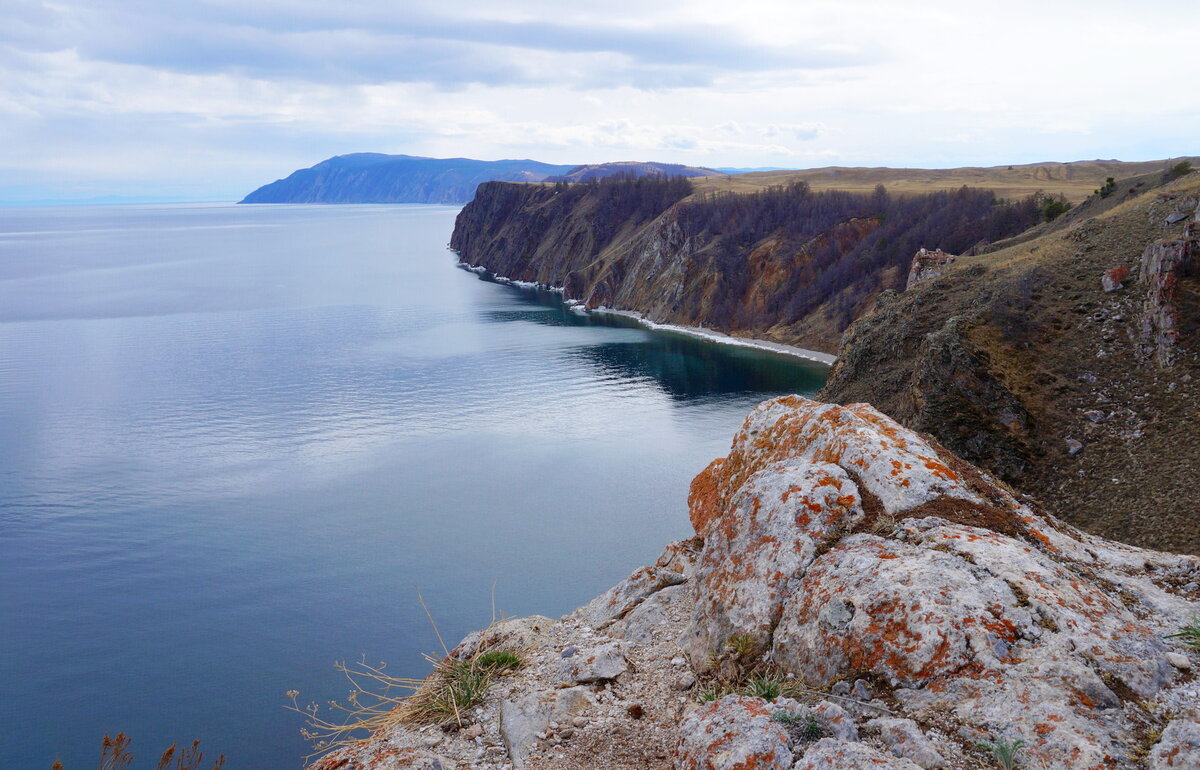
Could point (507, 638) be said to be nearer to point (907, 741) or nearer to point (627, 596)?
point (627, 596)

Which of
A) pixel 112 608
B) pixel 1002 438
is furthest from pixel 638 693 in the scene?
pixel 112 608

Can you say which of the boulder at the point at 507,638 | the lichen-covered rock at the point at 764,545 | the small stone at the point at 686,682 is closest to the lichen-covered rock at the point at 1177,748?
the lichen-covered rock at the point at 764,545

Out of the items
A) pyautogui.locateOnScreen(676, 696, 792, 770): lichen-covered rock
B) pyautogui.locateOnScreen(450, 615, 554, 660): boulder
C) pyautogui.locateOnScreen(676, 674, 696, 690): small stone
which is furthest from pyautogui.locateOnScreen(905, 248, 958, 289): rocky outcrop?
pyautogui.locateOnScreen(676, 696, 792, 770): lichen-covered rock

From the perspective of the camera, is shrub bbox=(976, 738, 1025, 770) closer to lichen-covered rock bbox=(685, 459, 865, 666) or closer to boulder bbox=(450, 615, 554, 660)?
lichen-covered rock bbox=(685, 459, 865, 666)

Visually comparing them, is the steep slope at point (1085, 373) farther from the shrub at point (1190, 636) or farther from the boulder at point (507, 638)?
the boulder at point (507, 638)

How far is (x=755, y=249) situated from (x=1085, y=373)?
7984 cm

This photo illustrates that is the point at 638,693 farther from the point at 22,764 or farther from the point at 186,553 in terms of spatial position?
the point at 186,553

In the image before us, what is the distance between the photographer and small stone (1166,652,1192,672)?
533 centimetres

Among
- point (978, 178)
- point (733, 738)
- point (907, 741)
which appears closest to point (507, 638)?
point (733, 738)

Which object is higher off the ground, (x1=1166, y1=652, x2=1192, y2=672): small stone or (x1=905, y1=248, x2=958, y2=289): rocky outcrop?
(x1=905, y1=248, x2=958, y2=289): rocky outcrop

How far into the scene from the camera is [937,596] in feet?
18.6

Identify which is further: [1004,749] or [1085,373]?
[1085,373]

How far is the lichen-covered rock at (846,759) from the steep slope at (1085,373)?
17.5 m

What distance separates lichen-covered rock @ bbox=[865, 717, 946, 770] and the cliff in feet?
254
